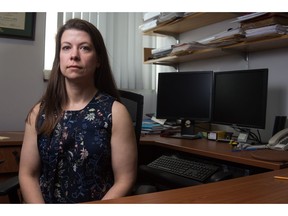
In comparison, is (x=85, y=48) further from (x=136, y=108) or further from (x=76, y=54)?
(x=136, y=108)

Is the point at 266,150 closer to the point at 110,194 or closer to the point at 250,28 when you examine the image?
the point at 250,28

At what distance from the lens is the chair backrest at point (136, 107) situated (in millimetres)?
1630

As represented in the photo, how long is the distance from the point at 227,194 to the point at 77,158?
0.57 meters

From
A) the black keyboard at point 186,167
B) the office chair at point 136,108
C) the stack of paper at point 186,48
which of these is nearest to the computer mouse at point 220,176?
the black keyboard at point 186,167

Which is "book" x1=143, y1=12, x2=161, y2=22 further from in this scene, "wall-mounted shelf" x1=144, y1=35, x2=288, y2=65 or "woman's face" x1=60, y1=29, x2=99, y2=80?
"woman's face" x1=60, y1=29, x2=99, y2=80

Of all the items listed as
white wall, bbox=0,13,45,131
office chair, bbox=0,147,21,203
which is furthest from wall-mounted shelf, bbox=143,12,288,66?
office chair, bbox=0,147,21,203

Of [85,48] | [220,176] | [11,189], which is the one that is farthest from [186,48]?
Result: [11,189]

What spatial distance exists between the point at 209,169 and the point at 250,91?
0.57 meters

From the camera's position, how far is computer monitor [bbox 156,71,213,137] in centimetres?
219

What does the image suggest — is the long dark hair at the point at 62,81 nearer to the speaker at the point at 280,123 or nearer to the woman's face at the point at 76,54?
the woman's face at the point at 76,54

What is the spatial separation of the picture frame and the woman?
1257mm

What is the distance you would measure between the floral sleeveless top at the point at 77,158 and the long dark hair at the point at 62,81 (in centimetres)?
5

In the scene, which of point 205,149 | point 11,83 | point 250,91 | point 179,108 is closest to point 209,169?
point 205,149

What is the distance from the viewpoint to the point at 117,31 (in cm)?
286
